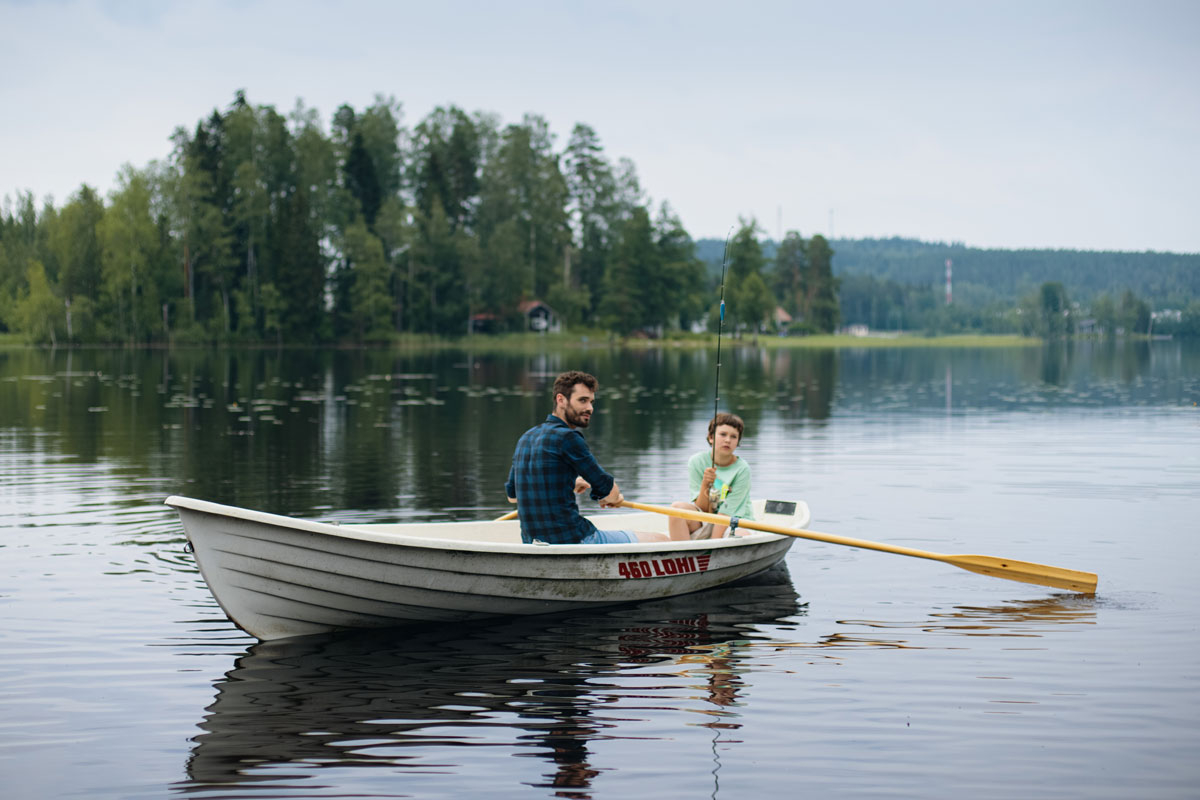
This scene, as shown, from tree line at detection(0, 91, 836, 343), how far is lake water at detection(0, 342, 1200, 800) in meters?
72.7

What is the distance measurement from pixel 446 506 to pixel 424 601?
627 centimetres

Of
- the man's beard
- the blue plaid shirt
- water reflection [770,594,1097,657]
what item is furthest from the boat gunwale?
water reflection [770,594,1097,657]

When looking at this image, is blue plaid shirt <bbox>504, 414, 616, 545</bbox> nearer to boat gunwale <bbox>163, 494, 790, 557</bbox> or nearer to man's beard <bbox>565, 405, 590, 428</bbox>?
man's beard <bbox>565, 405, 590, 428</bbox>

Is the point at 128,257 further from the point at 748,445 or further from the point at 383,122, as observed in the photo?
the point at 748,445

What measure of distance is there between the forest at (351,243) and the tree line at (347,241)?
0.50 feet

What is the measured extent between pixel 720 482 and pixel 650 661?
287 centimetres

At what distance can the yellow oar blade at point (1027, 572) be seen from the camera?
10.6m

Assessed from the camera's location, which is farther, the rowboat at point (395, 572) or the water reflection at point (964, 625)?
the water reflection at point (964, 625)

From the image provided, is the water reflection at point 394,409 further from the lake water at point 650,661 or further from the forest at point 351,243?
the forest at point 351,243

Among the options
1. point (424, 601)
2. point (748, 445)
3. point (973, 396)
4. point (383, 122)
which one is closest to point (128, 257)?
point (383, 122)

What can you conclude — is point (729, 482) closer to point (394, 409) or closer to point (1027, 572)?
point (1027, 572)

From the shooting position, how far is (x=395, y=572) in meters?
8.78

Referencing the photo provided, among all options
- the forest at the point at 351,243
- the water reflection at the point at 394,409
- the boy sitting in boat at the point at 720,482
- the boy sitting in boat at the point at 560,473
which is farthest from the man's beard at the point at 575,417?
the forest at the point at 351,243

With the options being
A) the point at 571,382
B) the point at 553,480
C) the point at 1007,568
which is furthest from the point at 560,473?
the point at 1007,568
